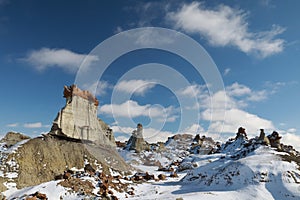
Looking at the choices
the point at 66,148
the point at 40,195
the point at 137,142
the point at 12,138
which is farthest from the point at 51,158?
the point at 137,142

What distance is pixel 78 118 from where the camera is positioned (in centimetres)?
4291

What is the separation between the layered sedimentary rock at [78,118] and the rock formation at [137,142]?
34014mm

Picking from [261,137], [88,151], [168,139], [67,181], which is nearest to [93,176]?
[67,181]

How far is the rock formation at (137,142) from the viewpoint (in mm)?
84250

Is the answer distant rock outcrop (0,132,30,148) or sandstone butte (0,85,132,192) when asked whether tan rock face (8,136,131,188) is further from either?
distant rock outcrop (0,132,30,148)

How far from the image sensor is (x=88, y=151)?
39.5 meters

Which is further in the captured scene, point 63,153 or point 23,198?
point 63,153

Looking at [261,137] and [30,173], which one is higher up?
[261,137]

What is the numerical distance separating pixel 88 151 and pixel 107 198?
17364 millimetres

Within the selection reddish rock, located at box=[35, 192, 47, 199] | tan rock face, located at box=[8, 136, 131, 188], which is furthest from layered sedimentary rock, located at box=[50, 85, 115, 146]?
reddish rock, located at box=[35, 192, 47, 199]

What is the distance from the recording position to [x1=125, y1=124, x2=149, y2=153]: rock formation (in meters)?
84.2

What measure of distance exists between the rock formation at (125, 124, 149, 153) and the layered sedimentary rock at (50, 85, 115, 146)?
34014 millimetres

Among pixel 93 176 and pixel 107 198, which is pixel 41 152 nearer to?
pixel 93 176

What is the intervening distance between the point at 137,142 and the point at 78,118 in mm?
44277
